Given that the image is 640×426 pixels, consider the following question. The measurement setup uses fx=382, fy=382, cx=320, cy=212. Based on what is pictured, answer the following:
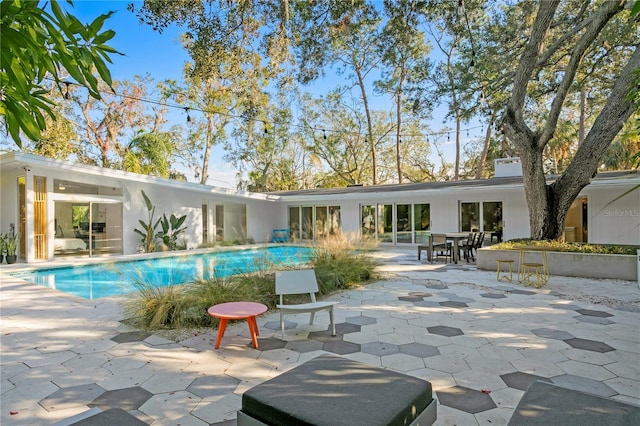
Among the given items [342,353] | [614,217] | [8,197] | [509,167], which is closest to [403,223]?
[509,167]

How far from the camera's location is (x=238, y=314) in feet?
13.3

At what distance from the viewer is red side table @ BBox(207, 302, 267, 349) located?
13.2 ft

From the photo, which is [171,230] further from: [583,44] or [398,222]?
[583,44]

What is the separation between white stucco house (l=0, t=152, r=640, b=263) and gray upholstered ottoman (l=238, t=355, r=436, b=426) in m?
6.70

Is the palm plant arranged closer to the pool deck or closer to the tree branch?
the pool deck

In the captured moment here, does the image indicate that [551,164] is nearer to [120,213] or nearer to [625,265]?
[625,265]

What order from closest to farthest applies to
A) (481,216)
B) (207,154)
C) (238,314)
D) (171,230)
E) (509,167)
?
1. (238,314)
2. (171,230)
3. (481,216)
4. (509,167)
5. (207,154)

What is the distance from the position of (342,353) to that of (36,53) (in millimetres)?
3546

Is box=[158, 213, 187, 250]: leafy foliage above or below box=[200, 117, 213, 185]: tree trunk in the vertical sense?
below

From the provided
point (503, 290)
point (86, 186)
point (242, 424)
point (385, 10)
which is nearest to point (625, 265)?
point (503, 290)

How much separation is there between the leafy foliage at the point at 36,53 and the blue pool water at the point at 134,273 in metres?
4.75

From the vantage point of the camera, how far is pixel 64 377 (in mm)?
3312

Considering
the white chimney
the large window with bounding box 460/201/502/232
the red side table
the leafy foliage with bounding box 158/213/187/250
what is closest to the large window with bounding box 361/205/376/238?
the large window with bounding box 460/201/502/232

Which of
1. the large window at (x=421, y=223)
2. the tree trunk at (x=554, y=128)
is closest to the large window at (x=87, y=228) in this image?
the large window at (x=421, y=223)
